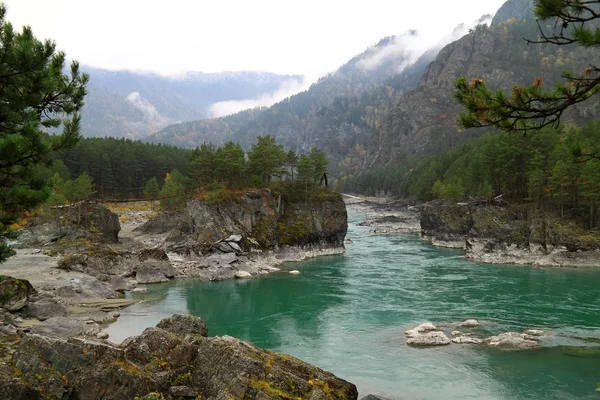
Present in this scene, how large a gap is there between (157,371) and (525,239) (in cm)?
6223

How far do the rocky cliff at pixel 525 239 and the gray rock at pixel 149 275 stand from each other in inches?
1787

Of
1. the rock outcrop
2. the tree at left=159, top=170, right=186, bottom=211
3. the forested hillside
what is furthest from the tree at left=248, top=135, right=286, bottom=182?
the rock outcrop

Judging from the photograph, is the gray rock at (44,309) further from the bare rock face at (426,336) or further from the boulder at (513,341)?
the boulder at (513,341)

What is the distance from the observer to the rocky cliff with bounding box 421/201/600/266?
57.3 metres

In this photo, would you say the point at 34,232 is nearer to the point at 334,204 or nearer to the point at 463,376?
the point at 334,204

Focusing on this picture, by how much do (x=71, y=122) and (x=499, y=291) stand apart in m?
43.1

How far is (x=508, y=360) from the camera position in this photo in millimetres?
24516

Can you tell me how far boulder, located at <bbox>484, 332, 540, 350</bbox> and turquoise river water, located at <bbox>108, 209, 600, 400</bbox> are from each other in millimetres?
779

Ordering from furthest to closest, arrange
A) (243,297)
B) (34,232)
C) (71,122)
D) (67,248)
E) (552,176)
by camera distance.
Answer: (552,176)
(34,232)
(67,248)
(243,297)
(71,122)

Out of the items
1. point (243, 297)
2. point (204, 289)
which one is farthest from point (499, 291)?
point (204, 289)

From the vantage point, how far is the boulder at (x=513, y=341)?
2661 centimetres

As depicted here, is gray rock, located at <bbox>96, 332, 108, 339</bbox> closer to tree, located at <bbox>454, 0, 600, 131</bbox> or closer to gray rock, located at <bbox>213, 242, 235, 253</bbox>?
tree, located at <bbox>454, 0, 600, 131</bbox>

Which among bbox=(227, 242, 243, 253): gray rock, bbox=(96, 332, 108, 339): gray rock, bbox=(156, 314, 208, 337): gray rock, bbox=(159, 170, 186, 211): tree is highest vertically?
bbox=(159, 170, 186, 211): tree

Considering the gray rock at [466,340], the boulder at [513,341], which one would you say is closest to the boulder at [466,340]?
the gray rock at [466,340]
